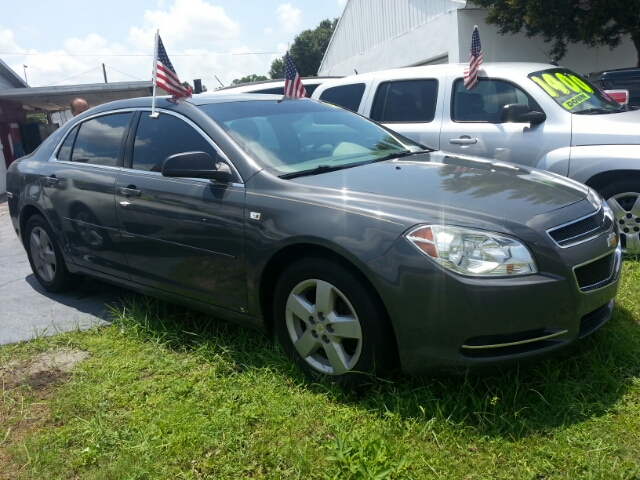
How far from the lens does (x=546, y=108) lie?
5.37m

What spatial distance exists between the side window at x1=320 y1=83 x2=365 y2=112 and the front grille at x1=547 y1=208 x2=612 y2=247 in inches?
151

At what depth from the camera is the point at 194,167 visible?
3387 mm

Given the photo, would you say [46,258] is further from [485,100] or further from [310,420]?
[485,100]

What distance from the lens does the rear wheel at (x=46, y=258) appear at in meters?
4.96

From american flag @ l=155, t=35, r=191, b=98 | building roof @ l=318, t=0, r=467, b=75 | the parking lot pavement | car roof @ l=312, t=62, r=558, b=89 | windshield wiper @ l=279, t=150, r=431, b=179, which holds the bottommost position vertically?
the parking lot pavement

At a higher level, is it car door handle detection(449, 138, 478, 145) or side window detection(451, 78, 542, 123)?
side window detection(451, 78, 542, 123)

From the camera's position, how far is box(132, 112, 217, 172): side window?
3.80 m

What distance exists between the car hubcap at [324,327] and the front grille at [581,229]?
984 millimetres

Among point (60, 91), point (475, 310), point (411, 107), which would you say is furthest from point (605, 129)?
point (60, 91)

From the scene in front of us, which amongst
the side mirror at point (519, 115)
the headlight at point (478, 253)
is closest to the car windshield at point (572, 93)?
the side mirror at point (519, 115)

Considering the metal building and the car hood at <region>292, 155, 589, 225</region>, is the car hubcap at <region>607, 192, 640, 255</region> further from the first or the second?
the metal building

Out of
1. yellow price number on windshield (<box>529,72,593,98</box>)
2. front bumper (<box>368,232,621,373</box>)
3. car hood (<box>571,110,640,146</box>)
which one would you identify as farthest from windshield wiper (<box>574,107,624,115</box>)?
front bumper (<box>368,232,621,373</box>)

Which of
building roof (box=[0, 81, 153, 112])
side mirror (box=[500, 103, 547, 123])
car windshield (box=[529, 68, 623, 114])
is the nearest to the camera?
side mirror (box=[500, 103, 547, 123])

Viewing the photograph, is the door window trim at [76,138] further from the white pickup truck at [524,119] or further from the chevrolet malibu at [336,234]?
the white pickup truck at [524,119]
